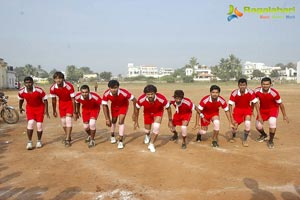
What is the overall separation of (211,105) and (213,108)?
0.12 m

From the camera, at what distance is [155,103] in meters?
7.61

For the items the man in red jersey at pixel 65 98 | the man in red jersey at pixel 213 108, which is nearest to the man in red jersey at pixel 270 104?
the man in red jersey at pixel 213 108

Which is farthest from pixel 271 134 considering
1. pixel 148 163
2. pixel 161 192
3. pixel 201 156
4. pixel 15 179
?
pixel 15 179

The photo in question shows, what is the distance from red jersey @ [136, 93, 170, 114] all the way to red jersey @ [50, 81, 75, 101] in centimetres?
185

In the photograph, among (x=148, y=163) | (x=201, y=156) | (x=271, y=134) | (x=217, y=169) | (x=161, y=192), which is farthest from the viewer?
(x=271, y=134)

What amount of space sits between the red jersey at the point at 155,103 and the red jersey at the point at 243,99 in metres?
1.99

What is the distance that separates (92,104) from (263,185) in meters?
4.80

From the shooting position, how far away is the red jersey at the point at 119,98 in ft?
25.4

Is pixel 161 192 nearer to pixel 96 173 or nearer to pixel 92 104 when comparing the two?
pixel 96 173

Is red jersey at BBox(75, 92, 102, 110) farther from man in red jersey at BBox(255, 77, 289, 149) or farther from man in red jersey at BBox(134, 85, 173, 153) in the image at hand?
man in red jersey at BBox(255, 77, 289, 149)

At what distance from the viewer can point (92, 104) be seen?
805 cm

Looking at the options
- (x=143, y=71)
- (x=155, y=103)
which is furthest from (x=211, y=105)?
(x=143, y=71)

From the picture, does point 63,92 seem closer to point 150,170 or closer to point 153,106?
point 153,106

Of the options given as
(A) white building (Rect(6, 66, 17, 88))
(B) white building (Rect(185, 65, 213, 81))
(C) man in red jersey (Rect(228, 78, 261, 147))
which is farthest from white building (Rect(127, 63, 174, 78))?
(C) man in red jersey (Rect(228, 78, 261, 147))
